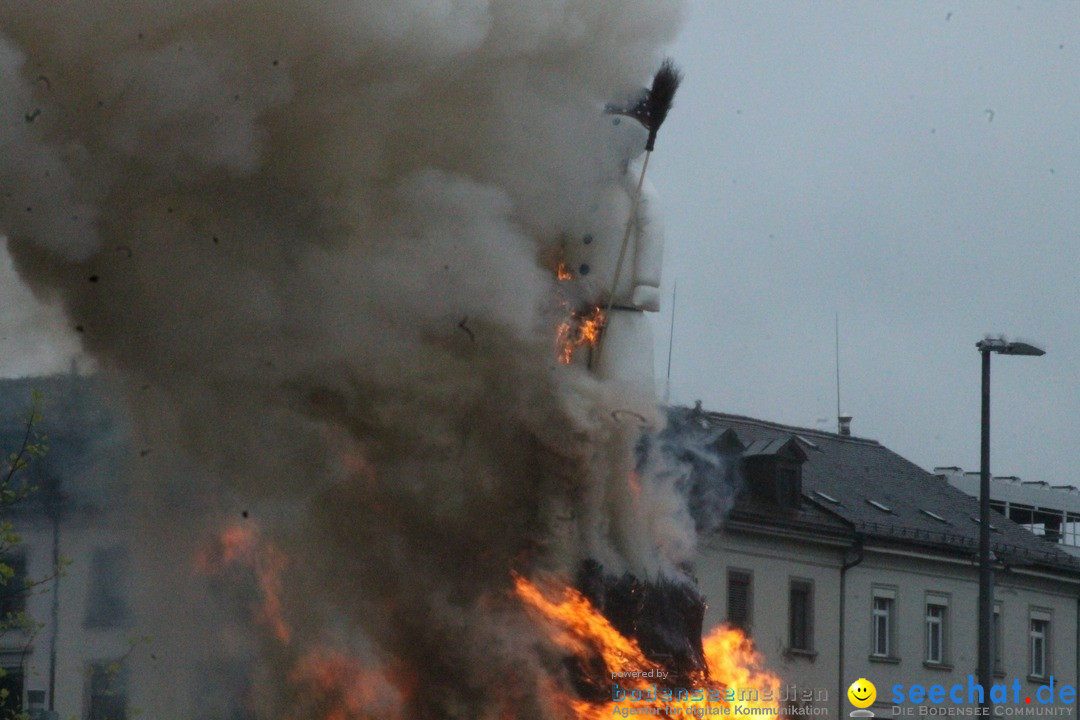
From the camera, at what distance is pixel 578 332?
17.1 metres

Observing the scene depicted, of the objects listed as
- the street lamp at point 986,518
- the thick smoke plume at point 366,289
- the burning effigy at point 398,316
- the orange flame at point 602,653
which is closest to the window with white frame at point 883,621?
the street lamp at point 986,518

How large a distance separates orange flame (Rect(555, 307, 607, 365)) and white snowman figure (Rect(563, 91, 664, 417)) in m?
0.08

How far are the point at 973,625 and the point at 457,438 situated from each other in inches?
1096

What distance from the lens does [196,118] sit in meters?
14.5

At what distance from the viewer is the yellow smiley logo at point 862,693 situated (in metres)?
35.7

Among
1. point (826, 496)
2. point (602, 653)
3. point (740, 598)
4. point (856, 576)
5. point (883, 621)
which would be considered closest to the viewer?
point (602, 653)

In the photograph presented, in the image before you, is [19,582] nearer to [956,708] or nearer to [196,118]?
[196,118]

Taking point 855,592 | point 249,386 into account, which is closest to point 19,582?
point 249,386

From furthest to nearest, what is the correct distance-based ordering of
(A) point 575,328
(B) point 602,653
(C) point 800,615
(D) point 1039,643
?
(D) point 1039,643, (C) point 800,615, (A) point 575,328, (B) point 602,653

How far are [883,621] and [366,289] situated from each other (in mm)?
26002

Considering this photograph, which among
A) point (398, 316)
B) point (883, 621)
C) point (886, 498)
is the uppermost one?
point (886, 498)

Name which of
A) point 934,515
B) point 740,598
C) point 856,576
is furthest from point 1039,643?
point 740,598

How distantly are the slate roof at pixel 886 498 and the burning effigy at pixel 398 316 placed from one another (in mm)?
19271

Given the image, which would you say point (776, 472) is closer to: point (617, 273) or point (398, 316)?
point (617, 273)
